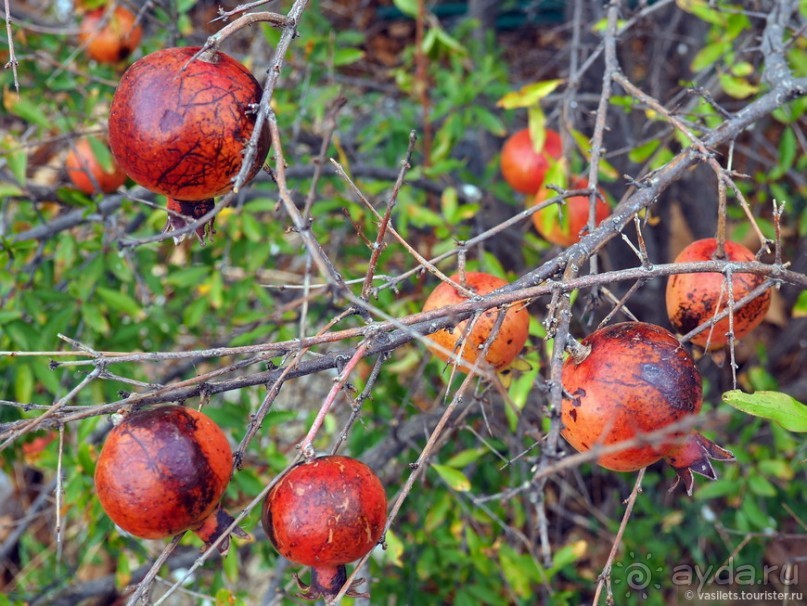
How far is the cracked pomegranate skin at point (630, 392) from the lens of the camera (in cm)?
119

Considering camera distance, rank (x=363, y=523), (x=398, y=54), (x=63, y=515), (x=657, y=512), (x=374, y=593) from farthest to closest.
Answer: (x=398, y=54) → (x=657, y=512) → (x=63, y=515) → (x=374, y=593) → (x=363, y=523)

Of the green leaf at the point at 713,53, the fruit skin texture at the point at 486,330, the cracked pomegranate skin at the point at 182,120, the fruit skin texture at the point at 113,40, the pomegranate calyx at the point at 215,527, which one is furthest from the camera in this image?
the fruit skin texture at the point at 113,40

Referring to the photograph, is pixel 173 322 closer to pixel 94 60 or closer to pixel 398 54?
pixel 94 60

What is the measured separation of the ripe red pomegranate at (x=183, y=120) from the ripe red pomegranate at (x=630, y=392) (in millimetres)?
635

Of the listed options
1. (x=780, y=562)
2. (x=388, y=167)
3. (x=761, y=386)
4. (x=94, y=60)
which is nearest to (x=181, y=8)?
(x=94, y=60)

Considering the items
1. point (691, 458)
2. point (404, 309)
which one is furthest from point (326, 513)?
point (404, 309)

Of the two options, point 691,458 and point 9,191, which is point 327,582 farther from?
point 9,191

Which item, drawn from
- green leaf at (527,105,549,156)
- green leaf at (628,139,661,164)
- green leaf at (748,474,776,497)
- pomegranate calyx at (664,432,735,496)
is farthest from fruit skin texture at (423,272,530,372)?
green leaf at (748,474,776,497)

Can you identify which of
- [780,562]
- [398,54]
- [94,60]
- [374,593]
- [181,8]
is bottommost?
[780,562]

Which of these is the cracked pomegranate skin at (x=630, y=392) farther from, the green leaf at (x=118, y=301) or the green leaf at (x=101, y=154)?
the green leaf at (x=101, y=154)

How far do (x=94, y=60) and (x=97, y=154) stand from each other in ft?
2.38

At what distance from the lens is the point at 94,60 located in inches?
124

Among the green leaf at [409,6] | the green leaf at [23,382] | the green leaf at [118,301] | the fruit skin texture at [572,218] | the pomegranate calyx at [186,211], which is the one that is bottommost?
the green leaf at [23,382]

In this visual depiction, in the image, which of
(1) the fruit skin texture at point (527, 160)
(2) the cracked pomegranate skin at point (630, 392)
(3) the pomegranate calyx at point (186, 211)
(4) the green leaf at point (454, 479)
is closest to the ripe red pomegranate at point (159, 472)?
(3) the pomegranate calyx at point (186, 211)
